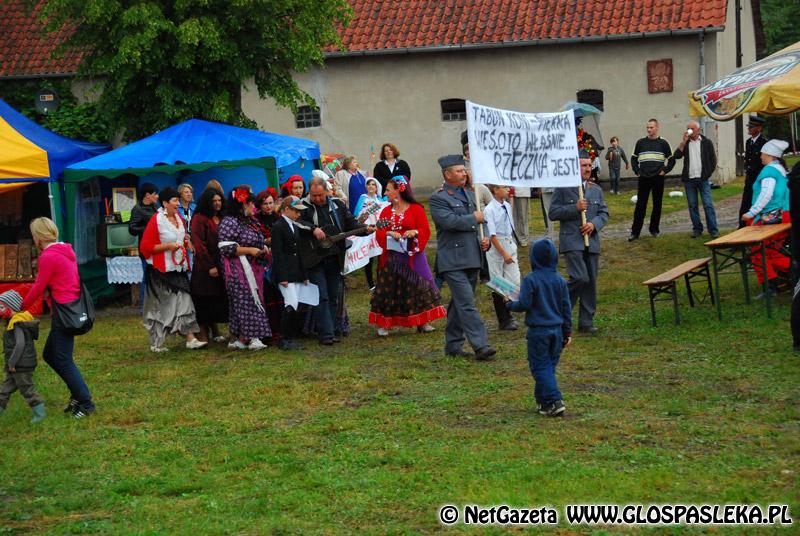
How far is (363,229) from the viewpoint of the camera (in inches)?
518

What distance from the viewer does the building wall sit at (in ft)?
100

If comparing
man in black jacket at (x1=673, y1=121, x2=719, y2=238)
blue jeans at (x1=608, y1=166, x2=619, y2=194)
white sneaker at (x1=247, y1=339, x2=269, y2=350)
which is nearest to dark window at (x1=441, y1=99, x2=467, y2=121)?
blue jeans at (x1=608, y1=166, x2=619, y2=194)

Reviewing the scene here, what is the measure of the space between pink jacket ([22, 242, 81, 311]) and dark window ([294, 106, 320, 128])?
23761 mm

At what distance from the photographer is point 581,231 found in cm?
1217

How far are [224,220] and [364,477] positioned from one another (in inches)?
227

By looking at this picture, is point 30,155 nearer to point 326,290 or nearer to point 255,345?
point 255,345

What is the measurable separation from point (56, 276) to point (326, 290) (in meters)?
3.99

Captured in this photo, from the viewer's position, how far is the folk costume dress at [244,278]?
12.6 metres

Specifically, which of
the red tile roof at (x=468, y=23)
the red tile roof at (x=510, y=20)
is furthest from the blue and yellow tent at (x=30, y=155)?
the red tile roof at (x=510, y=20)

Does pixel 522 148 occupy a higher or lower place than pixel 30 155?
lower

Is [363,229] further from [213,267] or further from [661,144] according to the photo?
[661,144]

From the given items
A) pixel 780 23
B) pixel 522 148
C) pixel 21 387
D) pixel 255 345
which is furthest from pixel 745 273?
pixel 780 23

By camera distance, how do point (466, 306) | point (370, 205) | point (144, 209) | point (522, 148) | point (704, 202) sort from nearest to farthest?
1. point (466, 306)
2. point (522, 148)
3. point (144, 209)
4. point (370, 205)
5. point (704, 202)

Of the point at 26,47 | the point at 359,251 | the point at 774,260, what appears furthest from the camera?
the point at 26,47
